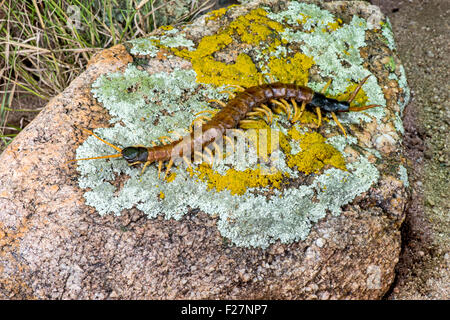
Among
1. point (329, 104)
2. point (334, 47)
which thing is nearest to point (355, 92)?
point (329, 104)

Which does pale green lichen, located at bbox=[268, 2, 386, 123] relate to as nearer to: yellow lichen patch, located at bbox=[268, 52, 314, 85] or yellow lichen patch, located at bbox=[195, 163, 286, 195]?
yellow lichen patch, located at bbox=[268, 52, 314, 85]

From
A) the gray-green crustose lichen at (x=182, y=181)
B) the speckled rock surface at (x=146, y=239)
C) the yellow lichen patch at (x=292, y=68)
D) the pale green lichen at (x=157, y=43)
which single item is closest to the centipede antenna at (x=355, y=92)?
the gray-green crustose lichen at (x=182, y=181)

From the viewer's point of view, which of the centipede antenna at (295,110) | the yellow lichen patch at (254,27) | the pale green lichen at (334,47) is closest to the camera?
the centipede antenna at (295,110)

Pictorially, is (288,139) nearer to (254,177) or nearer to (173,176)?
(254,177)

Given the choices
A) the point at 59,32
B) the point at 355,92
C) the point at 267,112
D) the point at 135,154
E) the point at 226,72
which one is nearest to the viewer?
the point at 135,154

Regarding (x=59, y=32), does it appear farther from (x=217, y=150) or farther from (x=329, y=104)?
(x=329, y=104)

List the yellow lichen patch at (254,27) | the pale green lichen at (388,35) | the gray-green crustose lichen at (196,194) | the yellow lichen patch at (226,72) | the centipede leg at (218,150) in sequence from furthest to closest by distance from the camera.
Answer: the pale green lichen at (388,35)
the yellow lichen patch at (254,27)
the yellow lichen patch at (226,72)
the centipede leg at (218,150)
the gray-green crustose lichen at (196,194)

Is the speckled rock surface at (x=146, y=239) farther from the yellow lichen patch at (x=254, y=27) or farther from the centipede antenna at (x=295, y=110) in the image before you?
the yellow lichen patch at (x=254, y=27)
